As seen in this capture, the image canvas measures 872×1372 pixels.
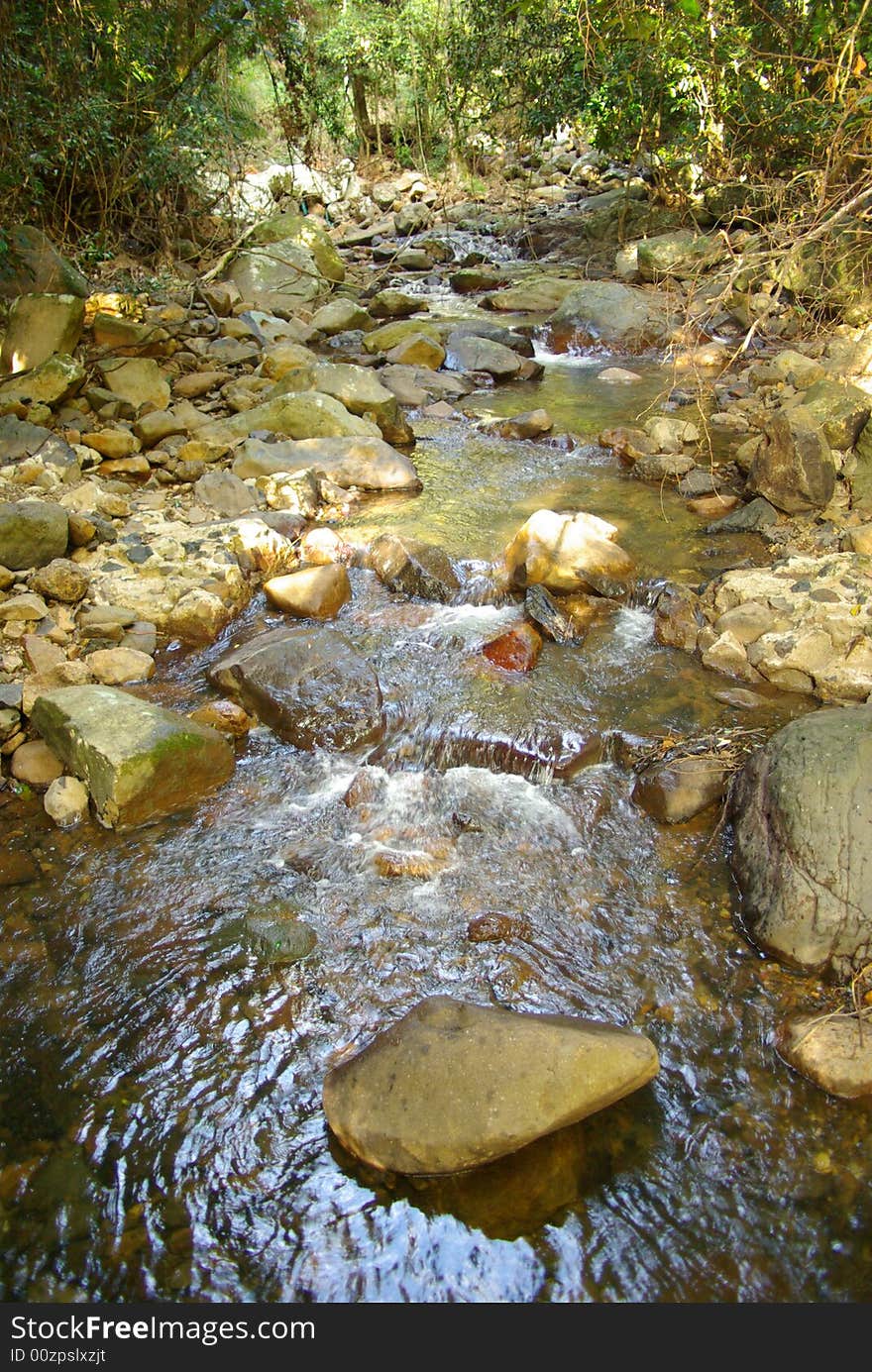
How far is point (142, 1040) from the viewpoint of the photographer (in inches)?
107

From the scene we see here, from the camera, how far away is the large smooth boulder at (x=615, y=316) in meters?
10.1

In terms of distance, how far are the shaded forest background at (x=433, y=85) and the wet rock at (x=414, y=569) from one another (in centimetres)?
263

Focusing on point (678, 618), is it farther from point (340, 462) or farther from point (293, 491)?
point (340, 462)

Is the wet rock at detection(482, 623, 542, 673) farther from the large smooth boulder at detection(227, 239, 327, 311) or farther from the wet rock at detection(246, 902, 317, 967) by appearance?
the large smooth boulder at detection(227, 239, 327, 311)

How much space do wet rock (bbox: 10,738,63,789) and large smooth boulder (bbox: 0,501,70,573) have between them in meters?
1.36

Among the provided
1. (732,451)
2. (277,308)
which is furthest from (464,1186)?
(277,308)

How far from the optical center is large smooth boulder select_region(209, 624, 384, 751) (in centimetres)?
415

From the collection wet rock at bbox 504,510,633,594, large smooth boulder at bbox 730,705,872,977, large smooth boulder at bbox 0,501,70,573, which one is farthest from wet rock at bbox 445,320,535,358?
large smooth boulder at bbox 730,705,872,977

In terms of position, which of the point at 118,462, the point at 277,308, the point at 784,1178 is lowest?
the point at 784,1178

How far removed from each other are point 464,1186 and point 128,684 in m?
→ 3.00

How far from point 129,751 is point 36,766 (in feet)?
1.81

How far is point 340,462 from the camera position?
668cm

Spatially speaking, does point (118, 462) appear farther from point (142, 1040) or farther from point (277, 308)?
A: point (277, 308)

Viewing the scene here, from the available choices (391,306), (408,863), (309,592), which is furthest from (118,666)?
(391,306)
